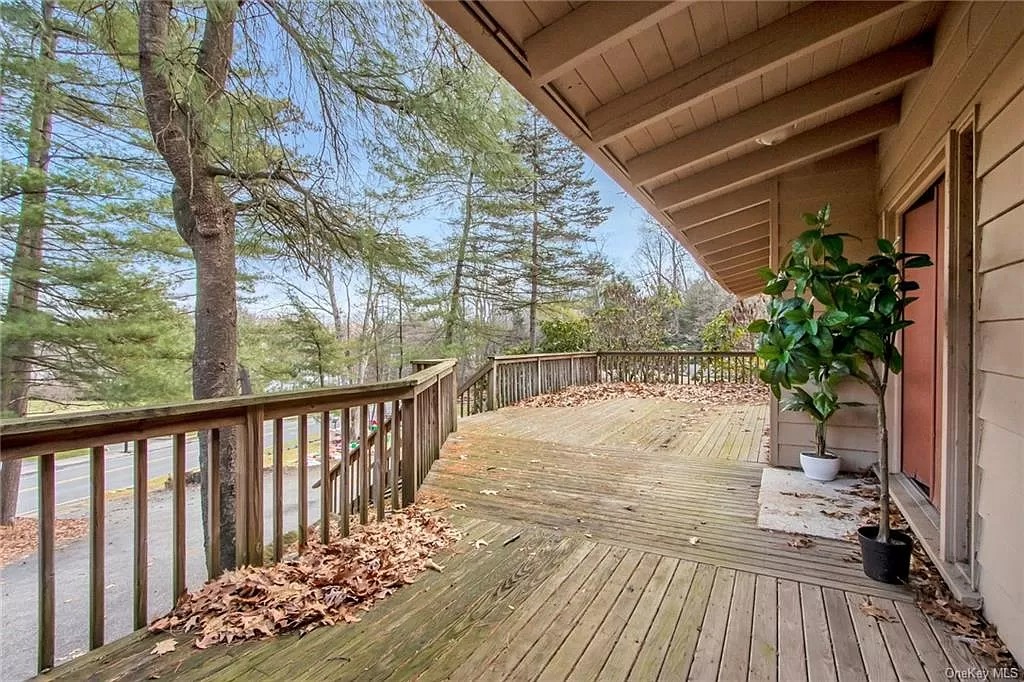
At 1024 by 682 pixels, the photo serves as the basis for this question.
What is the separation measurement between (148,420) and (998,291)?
310cm

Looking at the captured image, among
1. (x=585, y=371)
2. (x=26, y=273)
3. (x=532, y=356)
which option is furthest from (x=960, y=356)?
(x=26, y=273)

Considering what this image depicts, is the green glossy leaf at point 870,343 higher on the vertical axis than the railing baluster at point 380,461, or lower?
higher

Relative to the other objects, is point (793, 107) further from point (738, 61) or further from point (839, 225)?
point (839, 225)

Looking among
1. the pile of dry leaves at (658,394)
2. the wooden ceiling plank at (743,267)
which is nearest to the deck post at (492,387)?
the pile of dry leaves at (658,394)

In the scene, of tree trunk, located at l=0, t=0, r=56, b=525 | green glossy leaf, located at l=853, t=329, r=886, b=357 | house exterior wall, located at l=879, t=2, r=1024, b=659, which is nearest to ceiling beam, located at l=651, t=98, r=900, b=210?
house exterior wall, located at l=879, t=2, r=1024, b=659

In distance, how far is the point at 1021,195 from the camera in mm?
1425

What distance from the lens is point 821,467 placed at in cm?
340

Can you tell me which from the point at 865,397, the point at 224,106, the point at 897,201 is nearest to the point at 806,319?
the point at 897,201

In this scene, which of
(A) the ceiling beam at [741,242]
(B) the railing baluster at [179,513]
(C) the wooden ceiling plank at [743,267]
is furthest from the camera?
(C) the wooden ceiling plank at [743,267]

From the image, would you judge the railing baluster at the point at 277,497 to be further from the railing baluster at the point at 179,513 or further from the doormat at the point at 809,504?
the doormat at the point at 809,504

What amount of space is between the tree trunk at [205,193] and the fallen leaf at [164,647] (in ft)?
8.44

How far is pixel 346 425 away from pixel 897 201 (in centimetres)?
371

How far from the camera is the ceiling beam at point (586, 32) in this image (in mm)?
1619

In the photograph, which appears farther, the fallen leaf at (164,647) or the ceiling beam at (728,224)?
the ceiling beam at (728,224)
